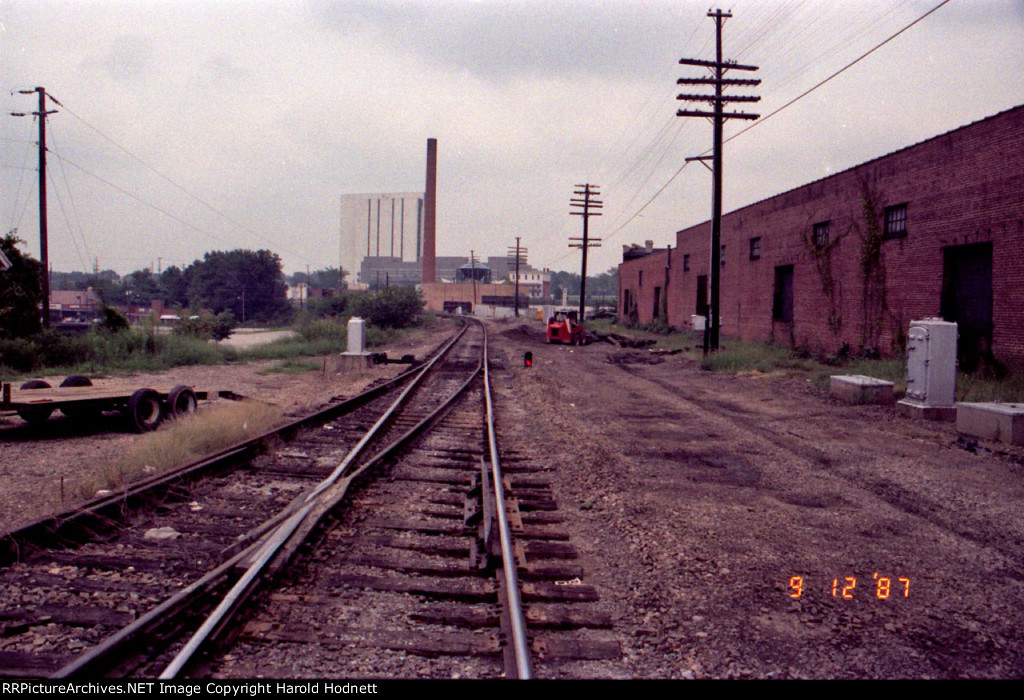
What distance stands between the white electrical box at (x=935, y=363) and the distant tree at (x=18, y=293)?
24.4 metres

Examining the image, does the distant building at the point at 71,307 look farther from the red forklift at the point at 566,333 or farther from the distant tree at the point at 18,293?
the red forklift at the point at 566,333

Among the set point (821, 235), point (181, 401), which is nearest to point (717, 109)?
point (821, 235)

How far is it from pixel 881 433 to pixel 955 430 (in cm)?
114

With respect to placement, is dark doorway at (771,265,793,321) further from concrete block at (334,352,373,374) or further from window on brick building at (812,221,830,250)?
concrete block at (334,352,373,374)

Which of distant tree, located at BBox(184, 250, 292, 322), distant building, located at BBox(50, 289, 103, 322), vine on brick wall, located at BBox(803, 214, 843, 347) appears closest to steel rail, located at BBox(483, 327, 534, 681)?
vine on brick wall, located at BBox(803, 214, 843, 347)

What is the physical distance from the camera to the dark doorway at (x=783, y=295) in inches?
996

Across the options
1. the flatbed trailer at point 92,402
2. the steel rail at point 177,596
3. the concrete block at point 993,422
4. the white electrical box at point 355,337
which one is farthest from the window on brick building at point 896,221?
the steel rail at point 177,596

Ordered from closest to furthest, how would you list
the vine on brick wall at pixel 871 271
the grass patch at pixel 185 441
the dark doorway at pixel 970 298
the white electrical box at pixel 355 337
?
the grass patch at pixel 185 441, the dark doorway at pixel 970 298, the white electrical box at pixel 355 337, the vine on brick wall at pixel 871 271

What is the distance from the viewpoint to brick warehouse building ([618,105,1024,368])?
1428cm

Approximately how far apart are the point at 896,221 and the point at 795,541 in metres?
16.4

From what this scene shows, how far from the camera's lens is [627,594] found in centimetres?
420

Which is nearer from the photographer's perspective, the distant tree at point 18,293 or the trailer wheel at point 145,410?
the trailer wheel at point 145,410

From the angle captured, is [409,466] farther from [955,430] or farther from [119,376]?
[119,376]

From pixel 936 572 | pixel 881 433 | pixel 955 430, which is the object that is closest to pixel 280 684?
pixel 936 572
